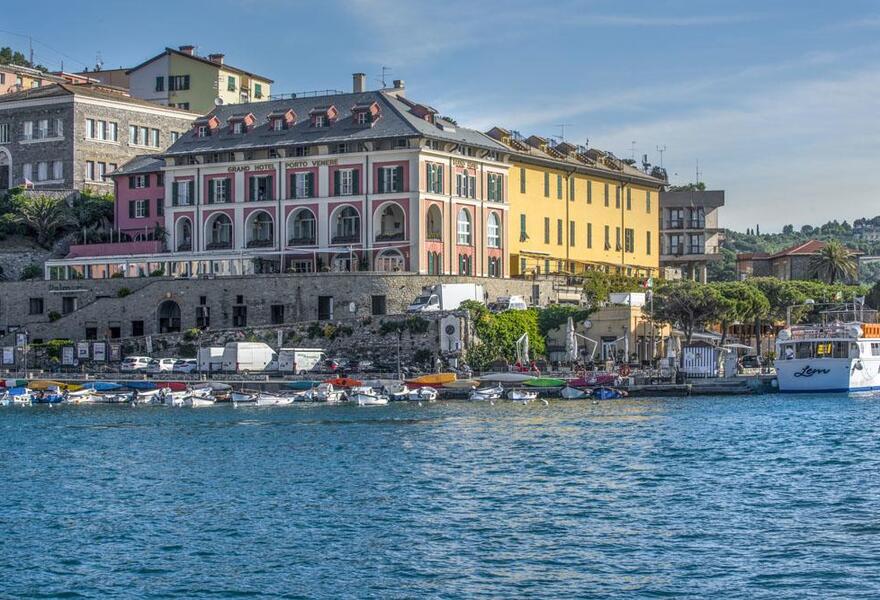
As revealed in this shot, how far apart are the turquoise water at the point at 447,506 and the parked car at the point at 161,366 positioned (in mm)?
15827

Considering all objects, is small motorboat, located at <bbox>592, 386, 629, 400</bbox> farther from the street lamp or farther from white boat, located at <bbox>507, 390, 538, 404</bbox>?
the street lamp

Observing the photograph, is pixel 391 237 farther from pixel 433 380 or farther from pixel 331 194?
pixel 433 380

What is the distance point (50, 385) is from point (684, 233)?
223 feet

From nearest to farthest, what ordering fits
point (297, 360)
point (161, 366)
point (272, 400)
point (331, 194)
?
point (272, 400) → point (297, 360) → point (161, 366) → point (331, 194)

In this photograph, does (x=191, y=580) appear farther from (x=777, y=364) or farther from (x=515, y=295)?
(x=515, y=295)

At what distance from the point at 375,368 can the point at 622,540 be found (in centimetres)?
4999

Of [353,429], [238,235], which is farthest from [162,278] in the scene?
[353,429]

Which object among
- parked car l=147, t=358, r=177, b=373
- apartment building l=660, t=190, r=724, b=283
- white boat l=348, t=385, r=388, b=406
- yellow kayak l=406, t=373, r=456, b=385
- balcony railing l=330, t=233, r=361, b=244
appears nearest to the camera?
white boat l=348, t=385, r=388, b=406

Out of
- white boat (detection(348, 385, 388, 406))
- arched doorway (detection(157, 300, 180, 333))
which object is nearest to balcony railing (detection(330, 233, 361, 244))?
arched doorway (detection(157, 300, 180, 333))

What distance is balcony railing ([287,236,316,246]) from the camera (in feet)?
324

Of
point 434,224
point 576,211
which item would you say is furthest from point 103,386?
point 576,211

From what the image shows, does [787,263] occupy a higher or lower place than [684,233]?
lower

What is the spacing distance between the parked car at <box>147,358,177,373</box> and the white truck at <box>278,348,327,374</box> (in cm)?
632

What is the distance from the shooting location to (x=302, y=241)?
9925 centimetres
